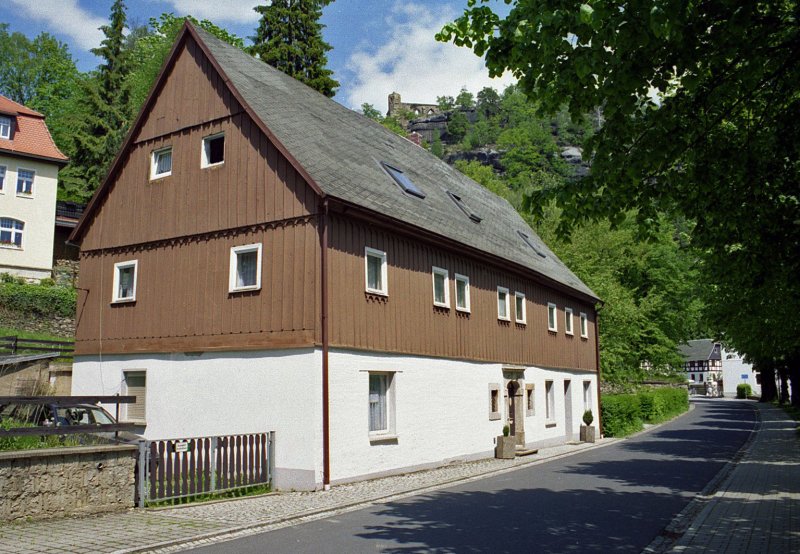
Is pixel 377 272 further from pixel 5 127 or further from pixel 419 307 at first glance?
pixel 5 127

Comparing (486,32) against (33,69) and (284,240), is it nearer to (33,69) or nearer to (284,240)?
(284,240)

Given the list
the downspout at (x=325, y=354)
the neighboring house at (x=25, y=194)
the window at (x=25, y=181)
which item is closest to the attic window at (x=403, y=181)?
the downspout at (x=325, y=354)

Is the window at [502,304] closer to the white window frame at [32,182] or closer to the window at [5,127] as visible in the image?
the white window frame at [32,182]

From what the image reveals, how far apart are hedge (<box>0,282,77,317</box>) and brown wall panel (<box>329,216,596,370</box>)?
2126 cm

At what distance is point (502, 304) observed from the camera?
901 inches

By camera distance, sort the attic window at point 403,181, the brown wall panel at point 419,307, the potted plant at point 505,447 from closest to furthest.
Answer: the brown wall panel at point 419,307 → the attic window at point 403,181 → the potted plant at point 505,447

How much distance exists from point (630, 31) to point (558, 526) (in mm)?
6755

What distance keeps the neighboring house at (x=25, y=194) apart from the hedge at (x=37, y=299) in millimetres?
5570

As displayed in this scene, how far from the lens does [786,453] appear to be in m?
21.2

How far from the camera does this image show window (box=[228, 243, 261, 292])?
1580 cm

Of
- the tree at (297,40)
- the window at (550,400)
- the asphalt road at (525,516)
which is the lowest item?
the asphalt road at (525,516)

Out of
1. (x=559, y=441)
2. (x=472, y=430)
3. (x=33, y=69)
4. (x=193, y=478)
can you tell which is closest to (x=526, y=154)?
(x=33, y=69)

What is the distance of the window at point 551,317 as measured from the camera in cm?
2710

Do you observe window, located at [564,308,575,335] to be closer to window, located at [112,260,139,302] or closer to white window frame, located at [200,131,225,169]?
white window frame, located at [200,131,225,169]
